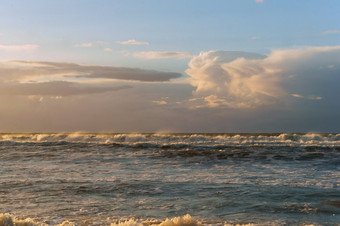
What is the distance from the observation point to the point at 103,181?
539 inches

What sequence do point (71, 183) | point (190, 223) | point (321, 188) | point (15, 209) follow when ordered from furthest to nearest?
point (71, 183) → point (321, 188) → point (15, 209) → point (190, 223)

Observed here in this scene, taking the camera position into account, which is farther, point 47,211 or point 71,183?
point 71,183

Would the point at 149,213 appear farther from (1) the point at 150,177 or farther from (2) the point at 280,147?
(2) the point at 280,147

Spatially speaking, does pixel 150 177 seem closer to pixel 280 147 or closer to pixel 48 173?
pixel 48 173

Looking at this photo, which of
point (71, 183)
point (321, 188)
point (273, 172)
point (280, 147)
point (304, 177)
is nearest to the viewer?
point (321, 188)

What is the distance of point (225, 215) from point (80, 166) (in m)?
12.0

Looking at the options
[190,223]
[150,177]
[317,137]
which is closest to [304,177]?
[150,177]

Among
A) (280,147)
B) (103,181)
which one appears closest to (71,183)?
(103,181)

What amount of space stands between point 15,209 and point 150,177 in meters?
6.31

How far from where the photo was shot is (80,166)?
1880 cm

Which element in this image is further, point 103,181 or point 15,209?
point 103,181

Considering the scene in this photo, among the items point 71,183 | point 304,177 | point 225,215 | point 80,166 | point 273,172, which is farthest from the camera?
point 80,166

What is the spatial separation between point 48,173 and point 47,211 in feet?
24.2

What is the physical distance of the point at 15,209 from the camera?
31.3 ft
